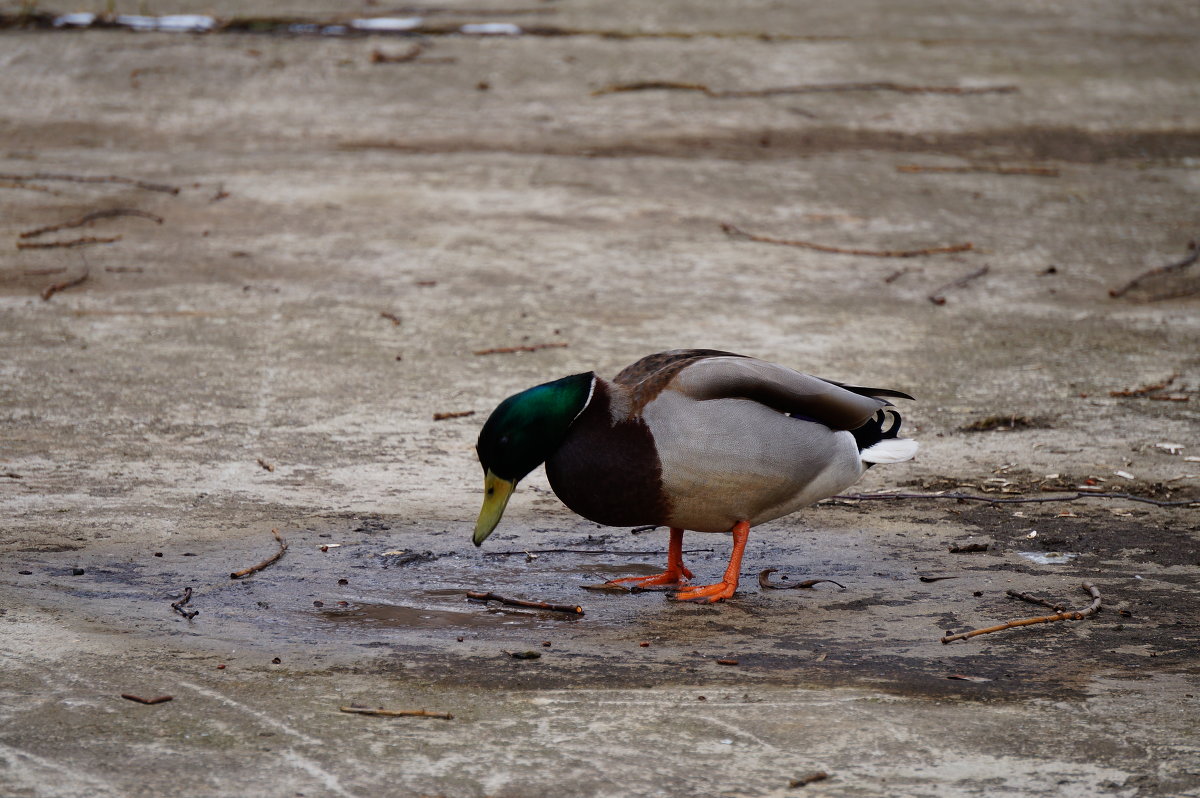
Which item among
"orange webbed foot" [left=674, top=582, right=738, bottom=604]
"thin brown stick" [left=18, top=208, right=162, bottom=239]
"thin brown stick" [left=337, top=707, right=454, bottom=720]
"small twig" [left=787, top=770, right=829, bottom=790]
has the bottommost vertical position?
"orange webbed foot" [left=674, top=582, right=738, bottom=604]

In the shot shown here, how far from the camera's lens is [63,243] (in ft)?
24.6

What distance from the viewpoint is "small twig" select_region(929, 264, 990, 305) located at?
23.2 ft

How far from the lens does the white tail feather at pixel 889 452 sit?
425 cm

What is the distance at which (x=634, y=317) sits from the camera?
676 centimetres

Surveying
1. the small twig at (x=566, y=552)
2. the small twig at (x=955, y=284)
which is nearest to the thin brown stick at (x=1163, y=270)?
the small twig at (x=955, y=284)

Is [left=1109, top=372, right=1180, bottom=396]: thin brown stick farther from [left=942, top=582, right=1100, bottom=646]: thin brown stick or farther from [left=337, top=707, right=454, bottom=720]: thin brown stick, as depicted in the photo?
[left=337, top=707, right=454, bottom=720]: thin brown stick

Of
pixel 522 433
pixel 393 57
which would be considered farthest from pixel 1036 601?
pixel 393 57

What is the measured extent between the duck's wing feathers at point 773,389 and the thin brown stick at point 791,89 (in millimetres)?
6947

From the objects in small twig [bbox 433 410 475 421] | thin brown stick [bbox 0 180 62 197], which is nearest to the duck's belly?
small twig [bbox 433 410 475 421]

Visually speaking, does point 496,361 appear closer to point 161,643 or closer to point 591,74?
point 161,643

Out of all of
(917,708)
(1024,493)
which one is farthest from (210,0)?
(917,708)

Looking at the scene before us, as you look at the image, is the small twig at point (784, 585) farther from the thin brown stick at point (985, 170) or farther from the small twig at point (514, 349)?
the thin brown stick at point (985, 170)

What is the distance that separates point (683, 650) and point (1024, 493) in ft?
6.09

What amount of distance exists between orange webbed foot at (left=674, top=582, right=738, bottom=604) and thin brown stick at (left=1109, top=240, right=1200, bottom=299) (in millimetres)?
4125
